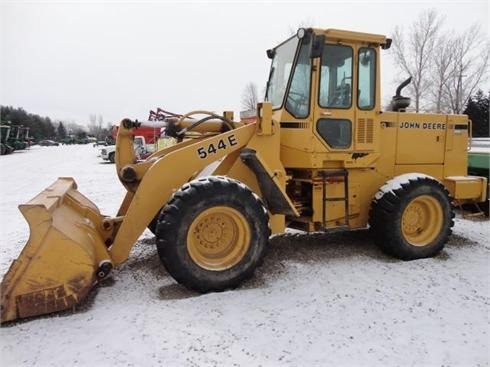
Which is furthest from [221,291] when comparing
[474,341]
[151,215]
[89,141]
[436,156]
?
[89,141]

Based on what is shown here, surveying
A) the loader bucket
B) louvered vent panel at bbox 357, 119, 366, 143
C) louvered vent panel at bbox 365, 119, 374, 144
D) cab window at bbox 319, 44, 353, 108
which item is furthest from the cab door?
the loader bucket

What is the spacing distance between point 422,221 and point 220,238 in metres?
2.88

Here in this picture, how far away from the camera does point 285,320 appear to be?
11.6ft

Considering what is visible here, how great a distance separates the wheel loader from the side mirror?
0.01 metres

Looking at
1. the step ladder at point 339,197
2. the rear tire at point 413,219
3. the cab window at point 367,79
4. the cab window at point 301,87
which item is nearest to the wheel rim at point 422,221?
the rear tire at point 413,219

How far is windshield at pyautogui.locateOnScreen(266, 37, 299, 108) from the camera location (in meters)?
5.18

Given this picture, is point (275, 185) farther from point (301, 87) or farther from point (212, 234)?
point (301, 87)

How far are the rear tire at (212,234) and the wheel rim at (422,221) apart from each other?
2.16m

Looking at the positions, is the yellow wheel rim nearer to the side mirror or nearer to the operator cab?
the operator cab

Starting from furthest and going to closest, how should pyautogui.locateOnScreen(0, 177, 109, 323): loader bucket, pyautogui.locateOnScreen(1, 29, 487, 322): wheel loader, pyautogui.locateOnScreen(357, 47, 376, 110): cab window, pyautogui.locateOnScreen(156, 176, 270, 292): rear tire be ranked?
pyautogui.locateOnScreen(357, 47, 376, 110): cab window
pyautogui.locateOnScreen(156, 176, 270, 292): rear tire
pyautogui.locateOnScreen(1, 29, 487, 322): wheel loader
pyautogui.locateOnScreen(0, 177, 109, 323): loader bucket

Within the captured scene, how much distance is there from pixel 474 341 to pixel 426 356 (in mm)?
532

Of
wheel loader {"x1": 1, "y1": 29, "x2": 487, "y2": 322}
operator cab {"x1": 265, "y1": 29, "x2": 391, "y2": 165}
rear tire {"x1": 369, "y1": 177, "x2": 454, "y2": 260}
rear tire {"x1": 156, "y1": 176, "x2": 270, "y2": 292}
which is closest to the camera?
wheel loader {"x1": 1, "y1": 29, "x2": 487, "y2": 322}

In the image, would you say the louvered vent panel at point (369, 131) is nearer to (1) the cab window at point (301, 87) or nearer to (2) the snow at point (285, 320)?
(1) the cab window at point (301, 87)

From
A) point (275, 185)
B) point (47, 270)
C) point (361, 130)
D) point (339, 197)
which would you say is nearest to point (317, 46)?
point (361, 130)
